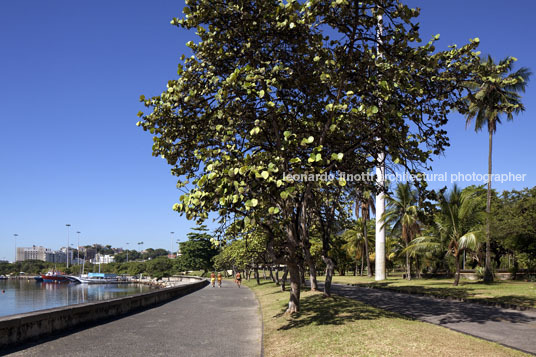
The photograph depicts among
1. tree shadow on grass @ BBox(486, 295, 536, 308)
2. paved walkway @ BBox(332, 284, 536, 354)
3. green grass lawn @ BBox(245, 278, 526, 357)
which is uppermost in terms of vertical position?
green grass lawn @ BBox(245, 278, 526, 357)

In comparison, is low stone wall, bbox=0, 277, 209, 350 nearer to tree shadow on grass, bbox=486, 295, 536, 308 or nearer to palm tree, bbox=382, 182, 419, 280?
tree shadow on grass, bbox=486, 295, 536, 308

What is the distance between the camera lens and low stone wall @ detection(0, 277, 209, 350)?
899 cm

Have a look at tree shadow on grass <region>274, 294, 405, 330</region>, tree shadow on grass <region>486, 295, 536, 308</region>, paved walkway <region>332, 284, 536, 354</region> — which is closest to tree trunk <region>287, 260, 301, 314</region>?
tree shadow on grass <region>274, 294, 405, 330</region>

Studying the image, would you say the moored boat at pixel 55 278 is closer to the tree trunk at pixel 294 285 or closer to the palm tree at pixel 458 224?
the palm tree at pixel 458 224

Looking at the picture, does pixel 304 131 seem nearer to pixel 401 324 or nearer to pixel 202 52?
pixel 202 52

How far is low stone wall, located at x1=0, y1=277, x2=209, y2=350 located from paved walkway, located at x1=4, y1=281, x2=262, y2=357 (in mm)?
491

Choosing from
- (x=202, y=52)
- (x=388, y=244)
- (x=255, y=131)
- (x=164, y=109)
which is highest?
(x=202, y=52)

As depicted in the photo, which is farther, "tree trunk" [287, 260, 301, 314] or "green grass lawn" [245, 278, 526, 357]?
"tree trunk" [287, 260, 301, 314]

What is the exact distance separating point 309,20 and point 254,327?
350 inches

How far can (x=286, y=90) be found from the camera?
1112cm

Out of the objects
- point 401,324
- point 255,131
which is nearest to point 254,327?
point 401,324

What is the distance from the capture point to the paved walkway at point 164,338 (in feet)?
28.5

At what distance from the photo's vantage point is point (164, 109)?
401 inches

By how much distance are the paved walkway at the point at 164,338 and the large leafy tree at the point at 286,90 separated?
2.88 metres
